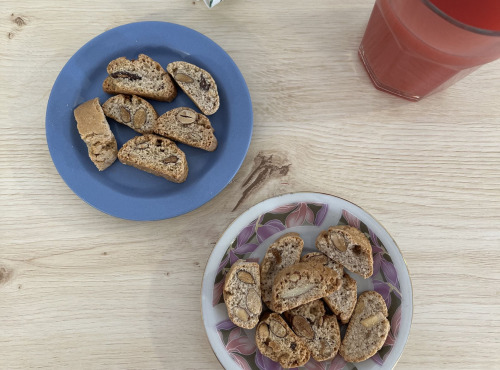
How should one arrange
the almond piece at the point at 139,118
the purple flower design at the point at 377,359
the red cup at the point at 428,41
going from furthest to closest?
1. the almond piece at the point at 139,118
2. the purple flower design at the point at 377,359
3. the red cup at the point at 428,41

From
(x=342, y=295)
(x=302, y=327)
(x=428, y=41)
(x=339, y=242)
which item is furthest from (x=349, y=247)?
(x=428, y=41)

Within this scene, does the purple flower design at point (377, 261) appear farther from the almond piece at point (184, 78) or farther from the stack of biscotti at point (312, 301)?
the almond piece at point (184, 78)

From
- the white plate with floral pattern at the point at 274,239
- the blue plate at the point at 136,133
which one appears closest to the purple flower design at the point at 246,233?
the white plate with floral pattern at the point at 274,239

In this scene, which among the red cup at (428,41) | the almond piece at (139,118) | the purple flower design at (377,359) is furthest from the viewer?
the almond piece at (139,118)

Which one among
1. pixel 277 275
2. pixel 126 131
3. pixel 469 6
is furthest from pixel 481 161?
pixel 126 131

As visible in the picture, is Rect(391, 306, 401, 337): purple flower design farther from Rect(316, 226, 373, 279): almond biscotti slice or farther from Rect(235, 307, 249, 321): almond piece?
Rect(235, 307, 249, 321): almond piece
